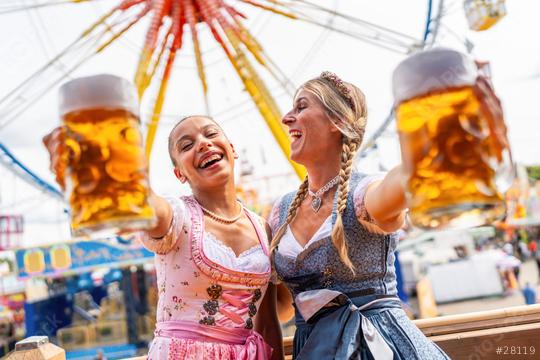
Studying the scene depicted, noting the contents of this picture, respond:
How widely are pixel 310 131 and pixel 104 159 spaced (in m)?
0.52

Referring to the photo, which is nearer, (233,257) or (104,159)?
(104,159)

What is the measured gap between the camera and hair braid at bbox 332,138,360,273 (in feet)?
2.94

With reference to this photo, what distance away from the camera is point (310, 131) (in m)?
1.02

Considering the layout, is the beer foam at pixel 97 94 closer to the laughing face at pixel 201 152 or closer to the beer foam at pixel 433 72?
the beer foam at pixel 433 72

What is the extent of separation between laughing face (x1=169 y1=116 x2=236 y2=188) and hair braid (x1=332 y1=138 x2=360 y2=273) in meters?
0.25

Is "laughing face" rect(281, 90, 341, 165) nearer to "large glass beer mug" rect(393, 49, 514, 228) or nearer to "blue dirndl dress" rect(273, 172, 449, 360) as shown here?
"blue dirndl dress" rect(273, 172, 449, 360)

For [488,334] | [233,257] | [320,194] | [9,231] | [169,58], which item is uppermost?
[169,58]

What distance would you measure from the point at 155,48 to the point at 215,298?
3920 millimetres

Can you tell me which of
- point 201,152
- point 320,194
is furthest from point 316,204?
point 201,152

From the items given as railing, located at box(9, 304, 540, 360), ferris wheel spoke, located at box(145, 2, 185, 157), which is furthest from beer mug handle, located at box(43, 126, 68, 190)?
ferris wheel spoke, located at box(145, 2, 185, 157)

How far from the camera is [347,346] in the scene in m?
0.85

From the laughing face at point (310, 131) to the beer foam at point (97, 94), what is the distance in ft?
1.52

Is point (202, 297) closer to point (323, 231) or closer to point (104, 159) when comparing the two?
point (323, 231)

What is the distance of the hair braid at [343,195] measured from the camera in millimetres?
896
